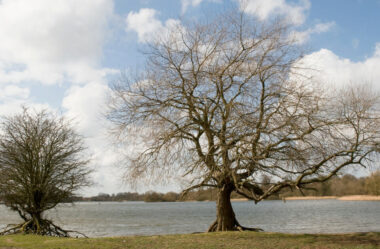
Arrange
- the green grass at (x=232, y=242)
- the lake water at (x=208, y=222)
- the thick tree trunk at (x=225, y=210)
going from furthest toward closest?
1. the lake water at (x=208, y=222)
2. the thick tree trunk at (x=225, y=210)
3. the green grass at (x=232, y=242)

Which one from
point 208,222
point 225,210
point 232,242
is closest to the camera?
→ point 232,242

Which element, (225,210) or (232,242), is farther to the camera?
(225,210)

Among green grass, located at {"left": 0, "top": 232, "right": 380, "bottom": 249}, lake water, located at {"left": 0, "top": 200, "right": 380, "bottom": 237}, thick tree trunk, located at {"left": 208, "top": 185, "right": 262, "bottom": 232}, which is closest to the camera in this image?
green grass, located at {"left": 0, "top": 232, "right": 380, "bottom": 249}

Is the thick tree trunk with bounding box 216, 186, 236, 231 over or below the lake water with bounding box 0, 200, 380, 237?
over

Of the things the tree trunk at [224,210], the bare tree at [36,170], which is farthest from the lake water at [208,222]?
the tree trunk at [224,210]

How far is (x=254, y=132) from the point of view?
41.6 ft

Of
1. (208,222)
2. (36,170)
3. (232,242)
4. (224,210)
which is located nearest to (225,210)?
(224,210)

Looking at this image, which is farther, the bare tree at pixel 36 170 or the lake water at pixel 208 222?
the lake water at pixel 208 222

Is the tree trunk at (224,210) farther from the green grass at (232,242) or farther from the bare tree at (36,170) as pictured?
the bare tree at (36,170)

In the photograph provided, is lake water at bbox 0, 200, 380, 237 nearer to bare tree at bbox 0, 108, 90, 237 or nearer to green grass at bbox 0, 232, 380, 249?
bare tree at bbox 0, 108, 90, 237

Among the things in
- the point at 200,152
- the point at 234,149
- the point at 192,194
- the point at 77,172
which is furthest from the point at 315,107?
the point at 77,172

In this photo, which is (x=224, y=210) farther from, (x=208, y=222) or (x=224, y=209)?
(x=208, y=222)

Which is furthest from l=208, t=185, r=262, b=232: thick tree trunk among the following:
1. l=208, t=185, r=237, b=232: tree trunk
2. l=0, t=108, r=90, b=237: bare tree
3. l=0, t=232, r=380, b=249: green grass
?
l=0, t=108, r=90, b=237: bare tree

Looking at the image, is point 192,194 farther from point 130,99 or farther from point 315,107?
point 315,107
